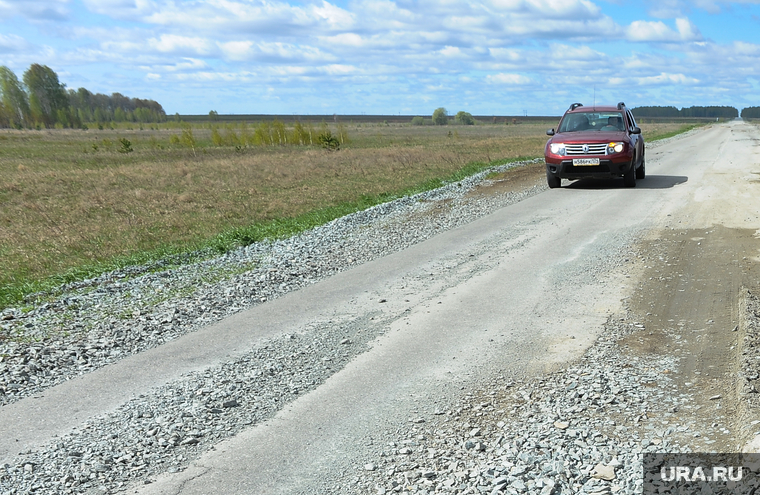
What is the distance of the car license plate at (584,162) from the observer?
1517 centimetres

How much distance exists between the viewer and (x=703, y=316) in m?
6.28

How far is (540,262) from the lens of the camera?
28.9ft

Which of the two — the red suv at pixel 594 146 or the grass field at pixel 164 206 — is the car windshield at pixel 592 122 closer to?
the red suv at pixel 594 146

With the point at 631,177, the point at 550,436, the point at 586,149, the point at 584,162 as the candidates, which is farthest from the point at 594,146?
the point at 550,436

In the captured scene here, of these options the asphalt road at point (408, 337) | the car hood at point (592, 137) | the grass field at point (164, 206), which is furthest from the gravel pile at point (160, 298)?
the car hood at point (592, 137)

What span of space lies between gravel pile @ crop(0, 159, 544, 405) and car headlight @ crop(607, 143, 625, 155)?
158 inches

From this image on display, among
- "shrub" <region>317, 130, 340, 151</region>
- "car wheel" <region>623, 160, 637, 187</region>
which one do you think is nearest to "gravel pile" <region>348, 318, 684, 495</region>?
"car wheel" <region>623, 160, 637, 187</region>

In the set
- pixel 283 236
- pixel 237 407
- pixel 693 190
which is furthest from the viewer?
pixel 693 190

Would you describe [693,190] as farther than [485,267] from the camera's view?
Yes

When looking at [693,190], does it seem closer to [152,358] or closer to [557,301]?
[557,301]

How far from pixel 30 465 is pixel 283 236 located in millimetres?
9001

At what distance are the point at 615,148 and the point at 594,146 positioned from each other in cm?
49

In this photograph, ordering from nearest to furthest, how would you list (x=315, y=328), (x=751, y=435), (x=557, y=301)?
(x=751, y=435) < (x=315, y=328) < (x=557, y=301)

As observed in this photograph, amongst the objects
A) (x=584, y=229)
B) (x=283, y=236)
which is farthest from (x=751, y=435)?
(x=283, y=236)
